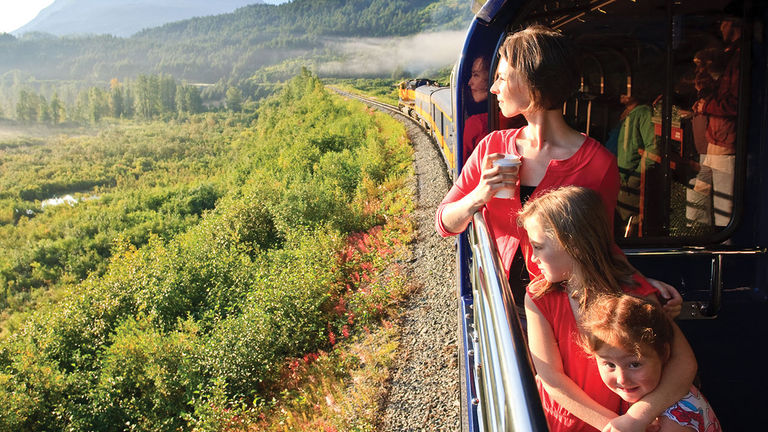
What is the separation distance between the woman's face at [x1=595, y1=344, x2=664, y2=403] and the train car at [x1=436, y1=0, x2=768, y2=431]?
0.99 meters

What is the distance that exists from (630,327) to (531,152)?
2.72ft

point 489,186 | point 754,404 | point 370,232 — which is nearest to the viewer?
point 489,186

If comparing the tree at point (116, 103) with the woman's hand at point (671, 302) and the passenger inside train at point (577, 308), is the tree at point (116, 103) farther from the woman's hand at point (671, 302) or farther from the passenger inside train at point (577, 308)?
the woman's hand at point (671, 302)

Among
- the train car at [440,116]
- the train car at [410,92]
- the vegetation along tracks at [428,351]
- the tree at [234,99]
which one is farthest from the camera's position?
the tree at [234,99]

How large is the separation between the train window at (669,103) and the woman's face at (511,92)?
107 cm

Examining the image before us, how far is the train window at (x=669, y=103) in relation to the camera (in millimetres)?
2832

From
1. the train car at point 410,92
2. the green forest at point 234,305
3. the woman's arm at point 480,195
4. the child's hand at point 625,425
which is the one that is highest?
the train car at point 410,92

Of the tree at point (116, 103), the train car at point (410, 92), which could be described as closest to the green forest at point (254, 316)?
the train car at point (410, 92)

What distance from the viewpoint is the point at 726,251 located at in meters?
2.89

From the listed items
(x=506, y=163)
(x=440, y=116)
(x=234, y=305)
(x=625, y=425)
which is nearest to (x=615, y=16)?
(x=506, y=163)

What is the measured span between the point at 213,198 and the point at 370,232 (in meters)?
57.8

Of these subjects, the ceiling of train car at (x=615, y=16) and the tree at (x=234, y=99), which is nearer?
the ceiling of train car at (x=615, y=16)

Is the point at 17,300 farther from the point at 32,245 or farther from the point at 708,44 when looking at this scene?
the point at 708,44

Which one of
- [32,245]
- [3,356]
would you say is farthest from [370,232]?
[32,245]
